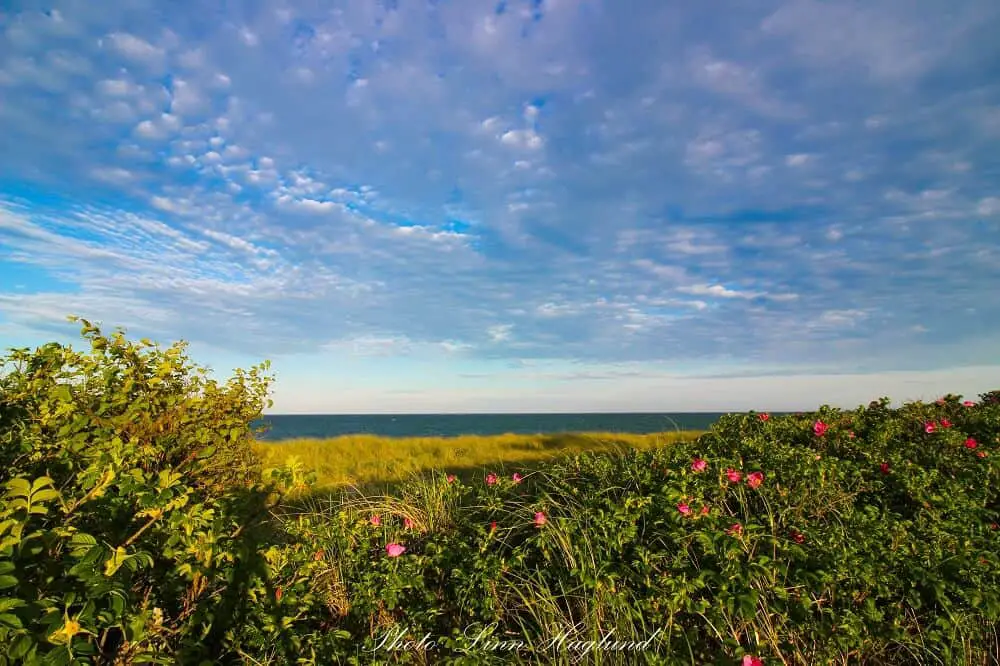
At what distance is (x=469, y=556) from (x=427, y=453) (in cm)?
934

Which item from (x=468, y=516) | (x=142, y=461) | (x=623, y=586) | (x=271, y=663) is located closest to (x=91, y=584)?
(x=271, y=663)

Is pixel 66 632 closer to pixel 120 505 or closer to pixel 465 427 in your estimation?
pixel 120 505

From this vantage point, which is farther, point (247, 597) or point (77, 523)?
point (247, 597)

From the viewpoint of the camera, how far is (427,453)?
1284 centimetres

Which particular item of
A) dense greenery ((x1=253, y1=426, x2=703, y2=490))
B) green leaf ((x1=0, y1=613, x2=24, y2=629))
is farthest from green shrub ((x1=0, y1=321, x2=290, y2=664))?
dense greenery ((x1=253, y1=426, x2=703, y2=490))

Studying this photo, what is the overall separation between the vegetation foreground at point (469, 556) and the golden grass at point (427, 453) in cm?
319

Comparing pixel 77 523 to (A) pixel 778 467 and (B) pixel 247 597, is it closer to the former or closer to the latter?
(B) pixel 247 597

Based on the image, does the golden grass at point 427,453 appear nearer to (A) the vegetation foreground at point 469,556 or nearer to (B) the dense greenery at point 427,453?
(B) the dense greenery at point 427,453

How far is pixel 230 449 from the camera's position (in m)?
4.41

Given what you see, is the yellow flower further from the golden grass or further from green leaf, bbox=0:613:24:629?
the golden grass

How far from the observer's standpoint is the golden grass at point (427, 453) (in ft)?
28.3

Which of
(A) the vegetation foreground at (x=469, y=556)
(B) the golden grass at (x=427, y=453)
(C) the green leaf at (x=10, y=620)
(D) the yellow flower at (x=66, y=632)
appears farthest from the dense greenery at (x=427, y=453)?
(C) the green leaf at (x=10, y=620)

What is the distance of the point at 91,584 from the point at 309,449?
39.6ft

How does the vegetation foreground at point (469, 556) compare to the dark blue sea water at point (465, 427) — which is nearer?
the vegetation foreground at point (469, 556)
